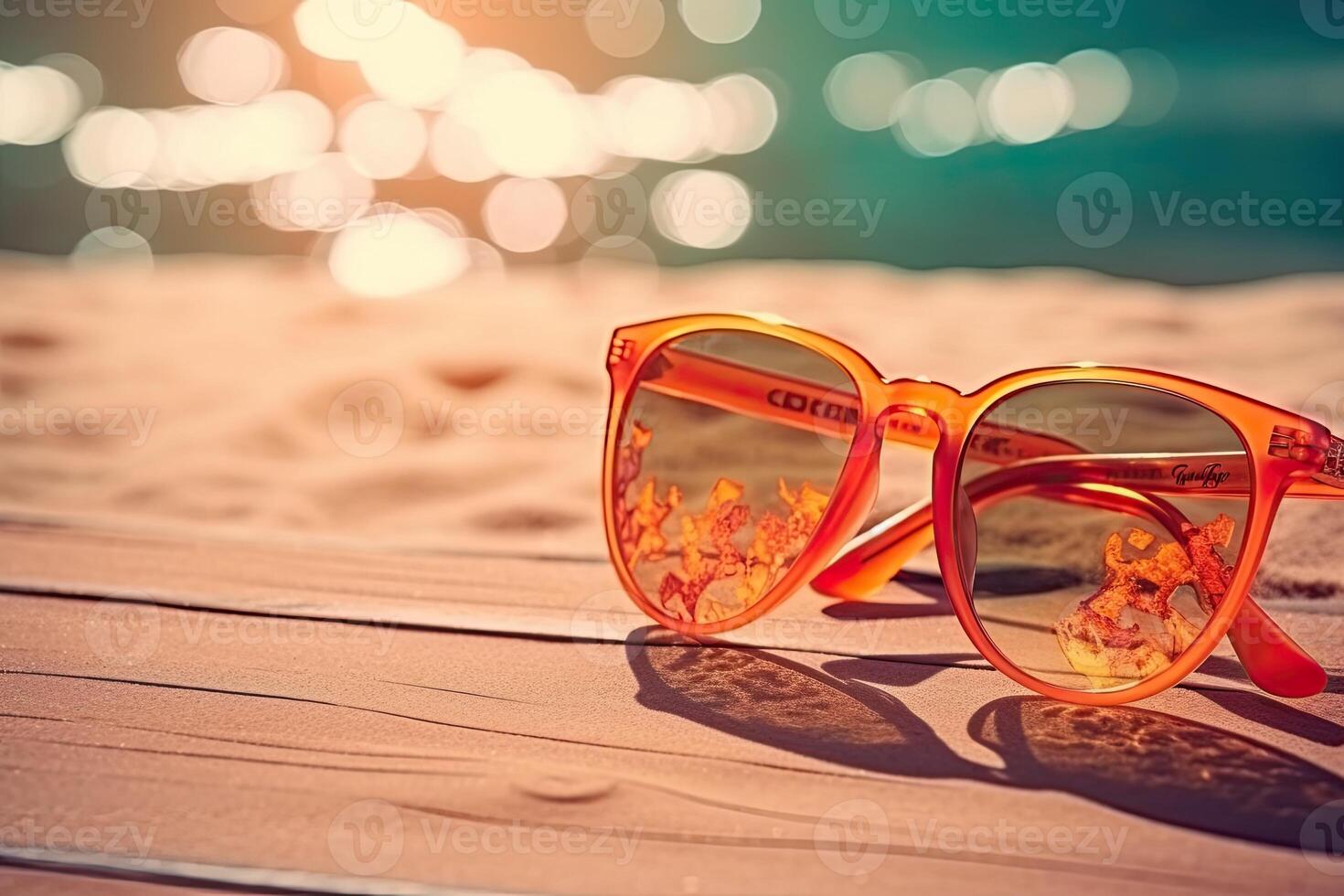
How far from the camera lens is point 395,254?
11.8 ft

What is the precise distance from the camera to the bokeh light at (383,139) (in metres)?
4.85

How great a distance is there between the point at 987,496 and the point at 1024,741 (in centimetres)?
43

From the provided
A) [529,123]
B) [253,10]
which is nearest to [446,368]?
[529,123]

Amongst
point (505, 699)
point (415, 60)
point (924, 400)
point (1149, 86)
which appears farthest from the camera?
point (415, 60)

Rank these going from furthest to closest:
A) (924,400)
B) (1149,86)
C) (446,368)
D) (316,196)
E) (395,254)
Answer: (1149,86) < (316,196) < (395,254) < (446,368) < (924,400)

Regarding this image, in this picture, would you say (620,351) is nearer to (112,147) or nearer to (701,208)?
(701,208)

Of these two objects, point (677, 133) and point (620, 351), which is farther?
point (677, 133)

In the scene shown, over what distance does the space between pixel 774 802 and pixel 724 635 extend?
442mm

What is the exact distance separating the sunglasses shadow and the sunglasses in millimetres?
63

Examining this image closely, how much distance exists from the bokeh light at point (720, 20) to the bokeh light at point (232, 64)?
6.51 feet

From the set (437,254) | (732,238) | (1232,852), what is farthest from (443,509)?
(732,238)

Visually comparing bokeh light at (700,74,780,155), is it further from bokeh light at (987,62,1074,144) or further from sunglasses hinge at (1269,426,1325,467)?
sunglasses hinge at (1269,426,1325,467)

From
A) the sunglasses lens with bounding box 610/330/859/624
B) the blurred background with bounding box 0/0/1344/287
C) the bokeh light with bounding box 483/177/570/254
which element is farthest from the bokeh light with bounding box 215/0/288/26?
the sunglasses lens with bounding box 610/330/859/624

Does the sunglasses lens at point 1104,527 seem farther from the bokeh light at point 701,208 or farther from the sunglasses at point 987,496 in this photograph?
the bokeh light at point 701,208
